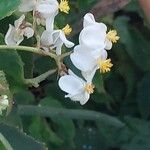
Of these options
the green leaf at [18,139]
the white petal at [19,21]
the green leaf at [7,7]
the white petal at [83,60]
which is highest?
the green leaf at [7,7]

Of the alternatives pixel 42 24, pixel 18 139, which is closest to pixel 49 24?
pixel 42 24

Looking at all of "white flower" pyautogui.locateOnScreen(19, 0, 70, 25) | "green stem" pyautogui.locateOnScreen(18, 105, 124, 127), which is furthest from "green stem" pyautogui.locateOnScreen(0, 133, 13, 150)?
"green stem" pyautogui.locateOnScreen(18, 105, 124, 127)

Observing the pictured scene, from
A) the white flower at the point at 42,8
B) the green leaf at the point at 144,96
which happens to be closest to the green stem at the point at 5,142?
the white flower at the point at 42,8

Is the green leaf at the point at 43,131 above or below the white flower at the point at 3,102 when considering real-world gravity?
below

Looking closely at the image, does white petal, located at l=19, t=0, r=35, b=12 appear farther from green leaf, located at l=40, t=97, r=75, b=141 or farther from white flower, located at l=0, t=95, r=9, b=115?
green leaf, located at l=40, t=97, r=75, b=141

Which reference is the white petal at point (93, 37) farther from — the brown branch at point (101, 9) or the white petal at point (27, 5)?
the brown branch at point (101, 9)

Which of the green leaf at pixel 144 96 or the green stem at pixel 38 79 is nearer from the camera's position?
the green stem at pixel 38 79

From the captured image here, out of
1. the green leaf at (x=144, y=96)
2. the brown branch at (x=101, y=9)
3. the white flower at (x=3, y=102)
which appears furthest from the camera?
the green leaf at (x=144, y=96)

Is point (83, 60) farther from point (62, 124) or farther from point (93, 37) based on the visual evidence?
point (62, 124)
